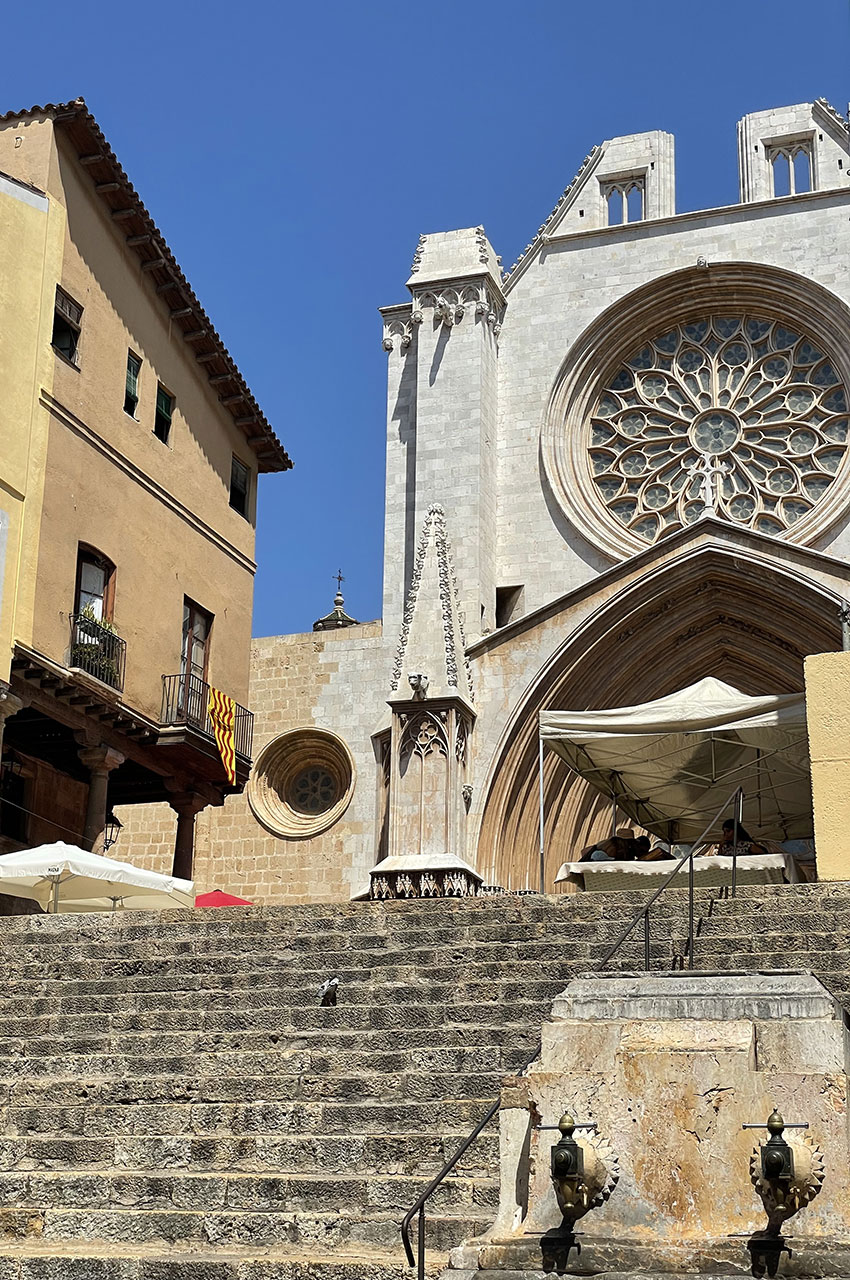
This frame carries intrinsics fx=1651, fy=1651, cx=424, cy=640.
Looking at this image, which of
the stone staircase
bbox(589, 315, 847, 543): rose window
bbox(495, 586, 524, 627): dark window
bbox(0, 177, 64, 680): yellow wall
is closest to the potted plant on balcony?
bbox(0, 177, 64, 680): yellow wall

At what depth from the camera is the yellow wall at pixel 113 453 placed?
19.8m

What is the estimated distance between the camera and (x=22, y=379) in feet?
64.5

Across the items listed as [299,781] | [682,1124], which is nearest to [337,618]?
[299,781]

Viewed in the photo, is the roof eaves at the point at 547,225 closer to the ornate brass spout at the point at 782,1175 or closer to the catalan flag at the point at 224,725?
the catalan flag at the point at 224,725

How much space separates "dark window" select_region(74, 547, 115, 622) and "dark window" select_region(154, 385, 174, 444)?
9.67 feet

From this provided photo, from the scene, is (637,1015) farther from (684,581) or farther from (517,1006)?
(684,581)

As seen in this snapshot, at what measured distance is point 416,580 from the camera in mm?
21750

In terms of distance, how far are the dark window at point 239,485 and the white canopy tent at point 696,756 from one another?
10.1 m

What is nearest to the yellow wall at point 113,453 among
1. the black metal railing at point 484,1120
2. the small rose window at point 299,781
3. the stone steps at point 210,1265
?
the small rose window at point 299,781

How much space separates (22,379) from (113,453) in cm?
213

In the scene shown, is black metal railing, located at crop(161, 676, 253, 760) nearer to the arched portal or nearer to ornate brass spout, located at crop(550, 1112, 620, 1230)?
the arched portal

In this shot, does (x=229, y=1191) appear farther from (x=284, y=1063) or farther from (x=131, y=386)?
(x=131, y=386)

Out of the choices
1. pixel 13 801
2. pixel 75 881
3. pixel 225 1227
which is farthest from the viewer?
pixel 13 801

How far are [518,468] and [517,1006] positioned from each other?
53.4 ft
